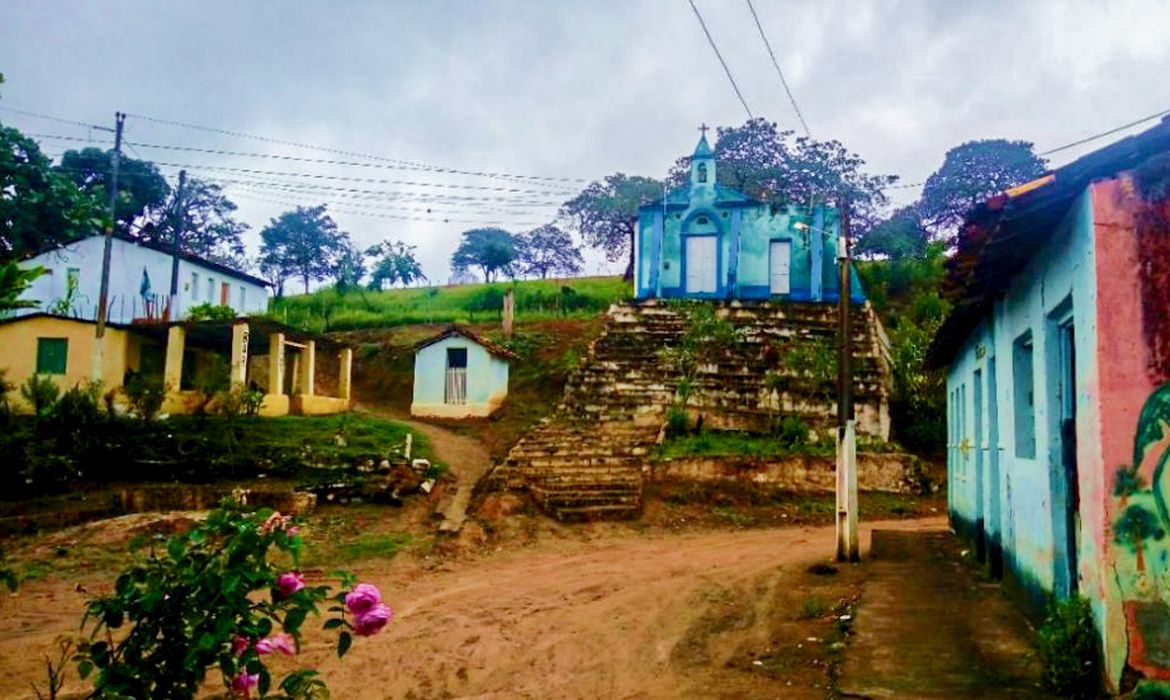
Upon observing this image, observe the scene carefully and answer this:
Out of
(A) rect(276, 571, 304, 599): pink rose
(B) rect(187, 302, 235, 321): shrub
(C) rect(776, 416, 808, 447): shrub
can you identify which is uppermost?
(B) rect(187, 302, 235, 321): shrub

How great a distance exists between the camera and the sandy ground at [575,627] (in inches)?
321

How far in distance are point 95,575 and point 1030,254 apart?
45.7 ft

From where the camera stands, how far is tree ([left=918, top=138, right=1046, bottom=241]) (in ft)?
144

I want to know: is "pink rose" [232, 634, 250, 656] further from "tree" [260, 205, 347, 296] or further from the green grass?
"tree" [260, 205, 347, 296]

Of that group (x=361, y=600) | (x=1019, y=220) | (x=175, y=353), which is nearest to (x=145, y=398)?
(x=175, y=353)

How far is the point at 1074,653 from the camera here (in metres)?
5.98

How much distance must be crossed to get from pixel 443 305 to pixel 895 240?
2455 centimetres

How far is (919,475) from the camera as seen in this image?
22047 millimetres

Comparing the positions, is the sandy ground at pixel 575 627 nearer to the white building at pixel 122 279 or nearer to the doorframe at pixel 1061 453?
the doorframe at pixel 1061 453

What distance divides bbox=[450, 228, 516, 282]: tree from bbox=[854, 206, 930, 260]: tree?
26584 millimetres

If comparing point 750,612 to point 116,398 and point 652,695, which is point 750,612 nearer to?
point 652,695

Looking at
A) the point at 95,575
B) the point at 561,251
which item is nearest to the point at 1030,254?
the point at 95,575

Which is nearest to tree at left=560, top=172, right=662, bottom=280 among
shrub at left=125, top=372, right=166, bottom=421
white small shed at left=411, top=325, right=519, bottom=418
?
white small shed at left=411, top=325, right=519, bottom=418

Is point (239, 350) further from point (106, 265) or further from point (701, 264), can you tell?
point (701, 264)
